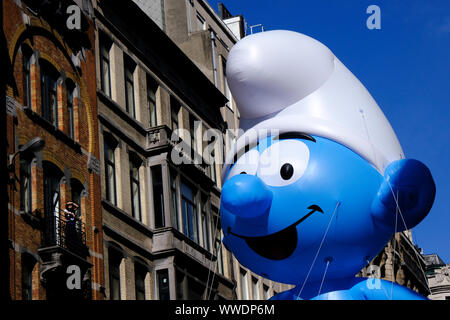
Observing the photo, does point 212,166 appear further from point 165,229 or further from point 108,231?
point 108,231

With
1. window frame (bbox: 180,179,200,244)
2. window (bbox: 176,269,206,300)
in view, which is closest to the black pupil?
window (bbox: 176,269,206,300)

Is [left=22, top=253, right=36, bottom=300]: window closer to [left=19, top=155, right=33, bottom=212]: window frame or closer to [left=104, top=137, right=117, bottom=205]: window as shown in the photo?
[left=19, top=155, right=33, bottom=212]: window frame

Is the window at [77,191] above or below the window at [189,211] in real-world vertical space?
below

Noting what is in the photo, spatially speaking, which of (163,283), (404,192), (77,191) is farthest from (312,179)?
(163,283)

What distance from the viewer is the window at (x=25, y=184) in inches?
991

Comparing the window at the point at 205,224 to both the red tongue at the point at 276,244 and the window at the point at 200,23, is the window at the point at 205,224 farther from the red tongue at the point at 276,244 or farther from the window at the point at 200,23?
the red tongue at the point at 276,244

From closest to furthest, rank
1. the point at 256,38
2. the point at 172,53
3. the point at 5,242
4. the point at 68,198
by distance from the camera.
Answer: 1. the point at 256,38
2. the point at 5,242
3. the point at 68,198
4. the point at 172,53

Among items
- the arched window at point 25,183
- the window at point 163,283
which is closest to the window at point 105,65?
the window at point 163,283

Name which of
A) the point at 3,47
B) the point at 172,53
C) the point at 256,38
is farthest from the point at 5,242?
the point at 172,53

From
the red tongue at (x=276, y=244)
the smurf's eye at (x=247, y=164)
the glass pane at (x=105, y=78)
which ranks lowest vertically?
the red tongue at (x=276, y=244)

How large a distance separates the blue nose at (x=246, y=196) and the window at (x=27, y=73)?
11.9 m

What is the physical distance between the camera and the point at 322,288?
15.6 metres

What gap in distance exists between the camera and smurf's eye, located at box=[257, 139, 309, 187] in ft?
50.8

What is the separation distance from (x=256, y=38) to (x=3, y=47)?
1038cm
